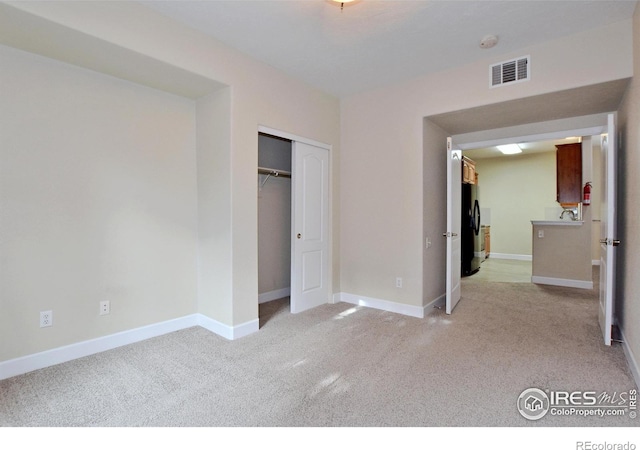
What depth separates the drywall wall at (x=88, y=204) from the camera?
2.38 metres

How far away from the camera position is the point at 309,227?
3998mm

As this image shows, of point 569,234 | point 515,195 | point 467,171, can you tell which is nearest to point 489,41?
point 467,171

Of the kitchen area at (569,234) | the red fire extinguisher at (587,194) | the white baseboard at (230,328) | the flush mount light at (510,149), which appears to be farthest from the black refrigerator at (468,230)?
the white baseboard at (230,328)

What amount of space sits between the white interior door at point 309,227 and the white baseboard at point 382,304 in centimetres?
28

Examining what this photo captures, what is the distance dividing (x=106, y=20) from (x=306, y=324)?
3.06 m

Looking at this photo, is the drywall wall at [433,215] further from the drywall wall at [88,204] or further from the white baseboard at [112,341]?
the drywall wall at [88,204]

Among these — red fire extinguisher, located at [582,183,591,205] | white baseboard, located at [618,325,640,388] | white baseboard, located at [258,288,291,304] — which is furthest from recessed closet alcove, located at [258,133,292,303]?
red fire extinguisher, located at [582,183,591,205]

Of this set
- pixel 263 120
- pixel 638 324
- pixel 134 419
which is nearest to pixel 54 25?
pixel 263 120

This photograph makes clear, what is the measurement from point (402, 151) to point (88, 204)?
3207mm

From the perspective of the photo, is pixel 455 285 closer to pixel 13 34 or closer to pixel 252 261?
pixel 252 261

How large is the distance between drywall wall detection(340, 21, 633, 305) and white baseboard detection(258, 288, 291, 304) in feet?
2.75

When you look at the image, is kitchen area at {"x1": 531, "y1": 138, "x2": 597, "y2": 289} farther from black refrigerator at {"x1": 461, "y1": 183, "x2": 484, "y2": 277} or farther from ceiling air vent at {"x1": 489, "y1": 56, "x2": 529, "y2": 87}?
ceiling air vent at {"x1": 489, "y1": 56, "x2": 529, "y2": 87}

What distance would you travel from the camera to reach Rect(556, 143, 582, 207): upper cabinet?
5727mm

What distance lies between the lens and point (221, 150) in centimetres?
313
